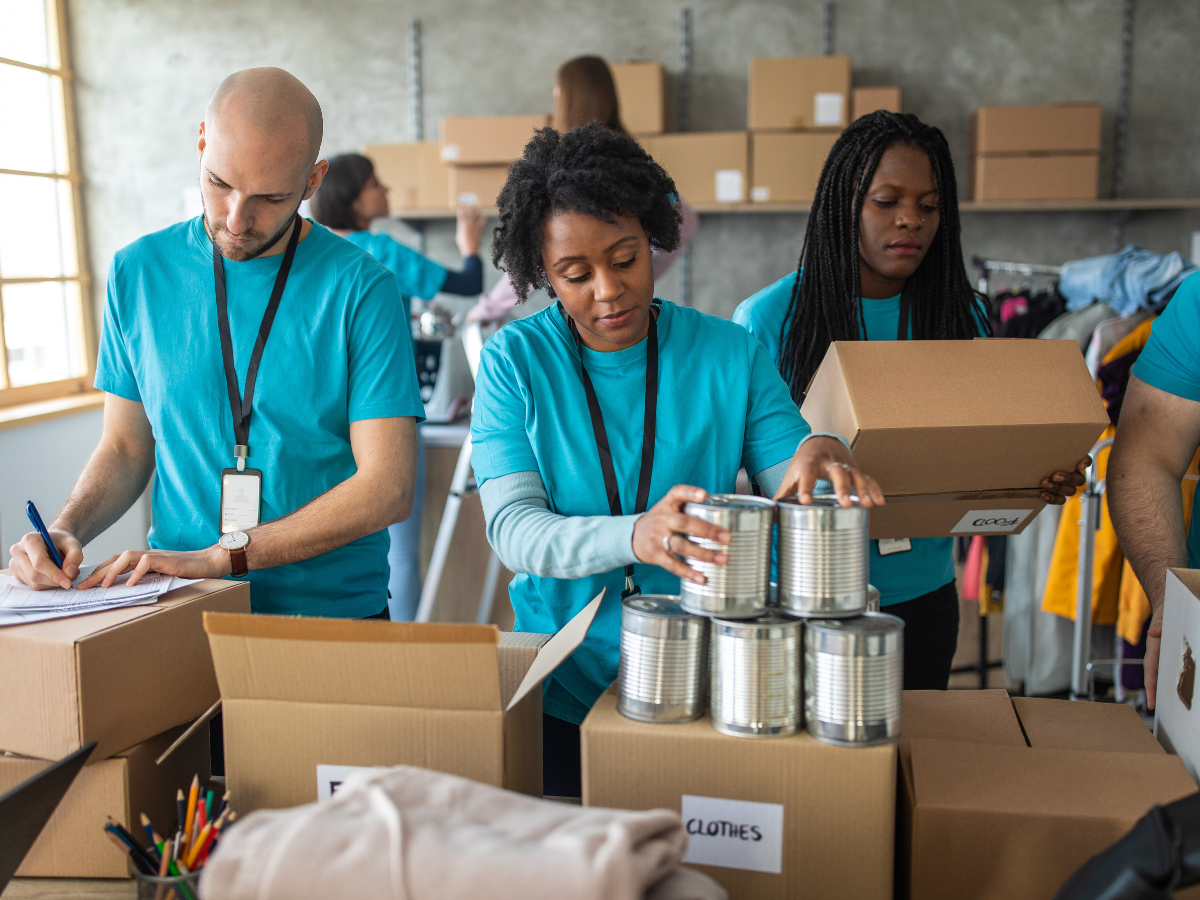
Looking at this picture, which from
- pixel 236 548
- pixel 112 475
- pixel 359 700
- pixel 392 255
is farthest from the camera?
pixel 392 255

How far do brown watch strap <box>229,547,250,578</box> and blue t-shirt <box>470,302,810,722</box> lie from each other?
375 millimetres

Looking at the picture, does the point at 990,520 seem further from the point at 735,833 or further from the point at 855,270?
the point at 735,833

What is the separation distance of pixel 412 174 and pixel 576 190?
13.1 feet

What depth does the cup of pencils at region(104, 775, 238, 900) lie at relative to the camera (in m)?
0.86

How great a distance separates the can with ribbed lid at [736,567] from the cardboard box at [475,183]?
4191 mm

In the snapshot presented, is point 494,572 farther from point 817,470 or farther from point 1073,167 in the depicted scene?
point 1073,167

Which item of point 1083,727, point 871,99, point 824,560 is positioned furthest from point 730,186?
point 824,560

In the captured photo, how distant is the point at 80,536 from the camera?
1428 millimetres

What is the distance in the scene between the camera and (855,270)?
1775mm

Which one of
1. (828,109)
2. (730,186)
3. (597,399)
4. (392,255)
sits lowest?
(597,399)

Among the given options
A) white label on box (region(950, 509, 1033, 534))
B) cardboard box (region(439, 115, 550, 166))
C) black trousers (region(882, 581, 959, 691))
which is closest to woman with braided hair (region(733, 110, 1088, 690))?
black trousers (region(882, 581, 959, 691))

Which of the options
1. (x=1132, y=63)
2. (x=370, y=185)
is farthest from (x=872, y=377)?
(x=1132, y=63)

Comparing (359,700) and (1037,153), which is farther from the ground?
(1037,153)

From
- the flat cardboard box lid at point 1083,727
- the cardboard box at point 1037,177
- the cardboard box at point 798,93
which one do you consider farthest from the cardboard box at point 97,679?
the cardboard box at point 1037,177
